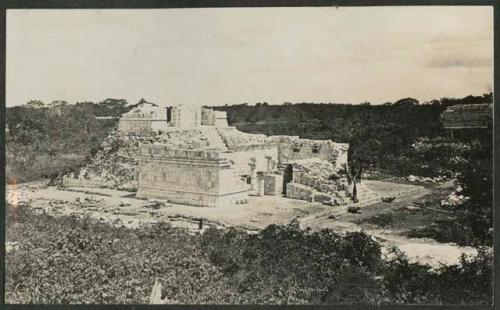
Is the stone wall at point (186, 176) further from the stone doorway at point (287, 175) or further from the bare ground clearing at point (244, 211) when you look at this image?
the stone doorway at point (287, 175)

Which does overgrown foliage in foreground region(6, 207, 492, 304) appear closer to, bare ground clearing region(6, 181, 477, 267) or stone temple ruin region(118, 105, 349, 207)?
bare ground clearing region(6, 181, 477, 267)

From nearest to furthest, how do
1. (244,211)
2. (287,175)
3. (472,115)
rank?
(472,115)
(244,211)
(287,175)

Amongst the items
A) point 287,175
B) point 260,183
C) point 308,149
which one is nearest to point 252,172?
point 260,183

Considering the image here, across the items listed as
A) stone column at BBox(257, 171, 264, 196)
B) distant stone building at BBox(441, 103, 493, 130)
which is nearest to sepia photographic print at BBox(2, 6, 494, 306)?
distant stone building at BBox(441, 103, 493, 130)

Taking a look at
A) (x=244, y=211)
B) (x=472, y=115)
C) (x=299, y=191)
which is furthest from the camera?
(x=299, y=191)

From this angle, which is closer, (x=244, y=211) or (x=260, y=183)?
(x=244, y=211)

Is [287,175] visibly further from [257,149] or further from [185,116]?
[185,116]

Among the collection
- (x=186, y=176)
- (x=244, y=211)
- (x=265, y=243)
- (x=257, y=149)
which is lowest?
(x=265, y=243)
